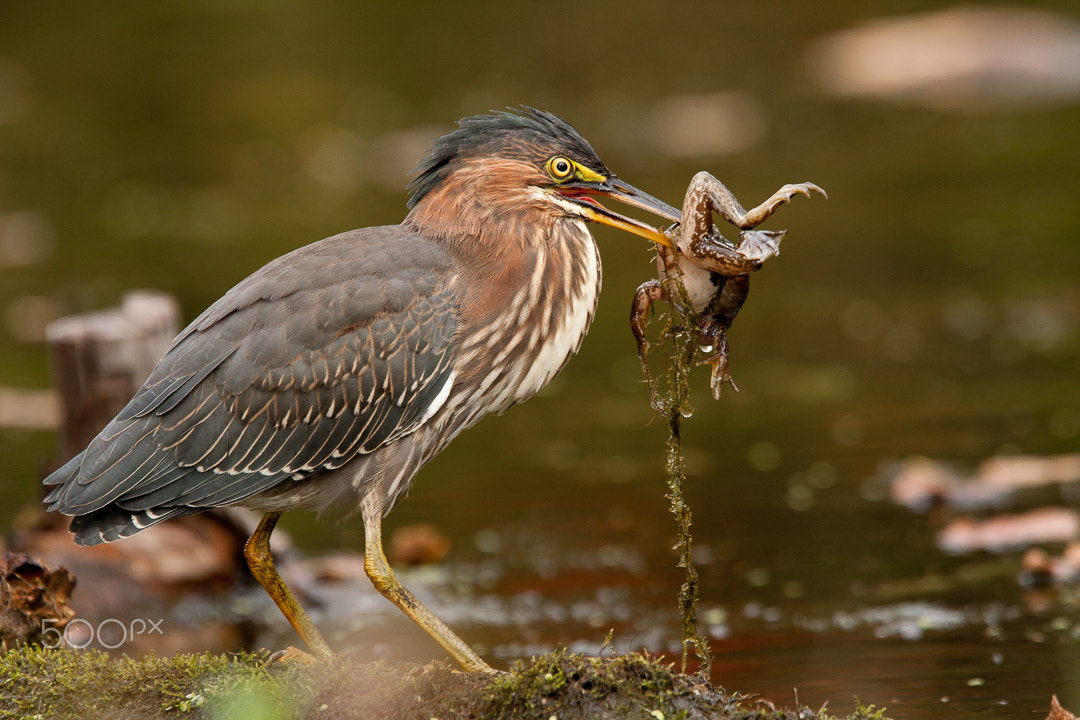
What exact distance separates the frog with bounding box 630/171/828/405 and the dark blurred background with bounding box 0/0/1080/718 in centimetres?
158

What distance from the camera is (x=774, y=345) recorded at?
1187 centimetres

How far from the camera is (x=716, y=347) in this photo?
16.5 ft

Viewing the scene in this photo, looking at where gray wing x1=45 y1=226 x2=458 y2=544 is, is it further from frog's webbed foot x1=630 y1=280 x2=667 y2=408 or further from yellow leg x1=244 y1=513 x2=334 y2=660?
frog's webbed foot x1=630 y1=280 x2=667 y2=408

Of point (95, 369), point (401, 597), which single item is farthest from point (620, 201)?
point (95, 369)

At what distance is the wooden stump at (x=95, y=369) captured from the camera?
755 centimetres

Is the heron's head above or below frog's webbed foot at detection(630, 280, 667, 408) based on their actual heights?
above

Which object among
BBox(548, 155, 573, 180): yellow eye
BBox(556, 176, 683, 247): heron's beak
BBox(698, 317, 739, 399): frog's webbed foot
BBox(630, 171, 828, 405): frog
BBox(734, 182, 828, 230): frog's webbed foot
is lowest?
BBox(698, 317, 739, 399): frog's webbed foot

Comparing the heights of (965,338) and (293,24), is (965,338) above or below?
below

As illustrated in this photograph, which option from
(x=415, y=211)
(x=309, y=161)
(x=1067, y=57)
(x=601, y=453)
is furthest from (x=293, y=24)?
(x=415, y=211)

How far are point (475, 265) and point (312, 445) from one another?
0.97m

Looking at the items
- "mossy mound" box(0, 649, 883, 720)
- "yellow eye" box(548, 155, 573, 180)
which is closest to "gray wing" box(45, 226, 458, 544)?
"yellow eye" box(548, 155, 573, 180)

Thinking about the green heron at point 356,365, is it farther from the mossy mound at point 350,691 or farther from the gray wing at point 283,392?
the mossy mound at point 350,691

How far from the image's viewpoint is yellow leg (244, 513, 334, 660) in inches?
215

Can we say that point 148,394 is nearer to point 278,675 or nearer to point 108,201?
point 278,675
